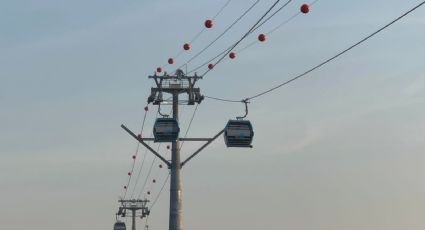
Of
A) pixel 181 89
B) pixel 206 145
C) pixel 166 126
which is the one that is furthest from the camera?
pixel 181 89

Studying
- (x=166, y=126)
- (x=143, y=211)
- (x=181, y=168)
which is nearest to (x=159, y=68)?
(x=166, y=126)

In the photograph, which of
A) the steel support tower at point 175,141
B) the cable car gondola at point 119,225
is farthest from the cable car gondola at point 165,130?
the cable car gondola at point 119,225

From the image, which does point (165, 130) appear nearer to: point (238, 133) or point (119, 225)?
point (238, 133)

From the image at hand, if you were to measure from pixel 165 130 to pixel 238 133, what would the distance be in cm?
501

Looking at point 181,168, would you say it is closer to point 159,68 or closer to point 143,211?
point 159,68

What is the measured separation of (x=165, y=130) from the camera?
125 feet

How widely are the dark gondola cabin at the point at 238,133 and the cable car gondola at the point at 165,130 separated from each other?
13.9 feet

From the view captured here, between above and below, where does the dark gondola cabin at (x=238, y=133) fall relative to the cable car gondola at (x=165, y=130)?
below

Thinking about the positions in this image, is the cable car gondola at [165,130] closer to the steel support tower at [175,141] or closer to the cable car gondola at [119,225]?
the steel support tower at [175,141]

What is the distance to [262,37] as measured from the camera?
68.4 feet

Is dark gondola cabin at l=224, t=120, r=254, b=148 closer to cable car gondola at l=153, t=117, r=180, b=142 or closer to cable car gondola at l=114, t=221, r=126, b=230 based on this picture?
cable car gondola at l=153, t=117, r=180, b=142

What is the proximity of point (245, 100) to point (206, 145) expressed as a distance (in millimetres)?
6572

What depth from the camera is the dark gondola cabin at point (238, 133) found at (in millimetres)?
34500

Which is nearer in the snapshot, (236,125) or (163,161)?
(236,125)
